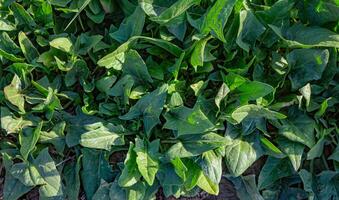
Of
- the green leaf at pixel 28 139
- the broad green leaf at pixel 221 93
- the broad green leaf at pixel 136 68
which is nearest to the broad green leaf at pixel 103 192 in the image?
the green leaf at pixel 28 139

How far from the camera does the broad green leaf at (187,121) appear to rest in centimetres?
225

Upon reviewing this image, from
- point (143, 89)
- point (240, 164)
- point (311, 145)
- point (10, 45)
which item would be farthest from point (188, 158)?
point (10, 45)

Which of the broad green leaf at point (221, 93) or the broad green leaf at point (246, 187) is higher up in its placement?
the broad green leaf at point (221, 93)

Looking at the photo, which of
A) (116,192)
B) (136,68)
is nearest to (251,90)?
(136,68)

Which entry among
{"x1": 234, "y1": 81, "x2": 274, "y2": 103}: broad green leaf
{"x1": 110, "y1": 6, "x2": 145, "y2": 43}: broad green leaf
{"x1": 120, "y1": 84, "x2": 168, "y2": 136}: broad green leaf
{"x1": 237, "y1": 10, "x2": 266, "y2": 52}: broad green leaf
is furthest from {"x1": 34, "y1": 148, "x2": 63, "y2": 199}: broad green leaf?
{"x1": 237, "y1": 10, "x2": 266, "y2": 52}: broad green leaf

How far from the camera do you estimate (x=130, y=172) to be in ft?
7.71

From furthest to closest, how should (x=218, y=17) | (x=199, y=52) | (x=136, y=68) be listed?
1. (x=136, y=68)
2. (x=199, y=52)
3. (x=218, y=17)

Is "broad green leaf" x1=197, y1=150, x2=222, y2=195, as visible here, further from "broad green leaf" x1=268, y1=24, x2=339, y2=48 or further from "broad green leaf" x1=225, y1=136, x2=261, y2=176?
"broad green leaf" x1=268, y1=24, x2=339, y2=48

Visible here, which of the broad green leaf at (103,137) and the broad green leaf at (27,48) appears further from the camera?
the broad green leaf at (27,48)

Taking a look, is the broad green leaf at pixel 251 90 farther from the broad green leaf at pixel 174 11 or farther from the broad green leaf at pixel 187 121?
the broad green leaf at pixel 174 11

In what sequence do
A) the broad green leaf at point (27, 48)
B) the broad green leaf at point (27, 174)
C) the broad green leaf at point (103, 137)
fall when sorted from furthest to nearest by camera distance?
the broad green leaf at point (27, 48) → the broad green leaf at point (27, 174) → the broad green leaf at point (103, 137)

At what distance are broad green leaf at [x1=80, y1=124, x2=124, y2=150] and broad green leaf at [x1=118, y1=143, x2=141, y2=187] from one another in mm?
73

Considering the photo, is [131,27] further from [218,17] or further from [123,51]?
[218,17]

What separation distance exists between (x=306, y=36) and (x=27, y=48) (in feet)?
4.40
